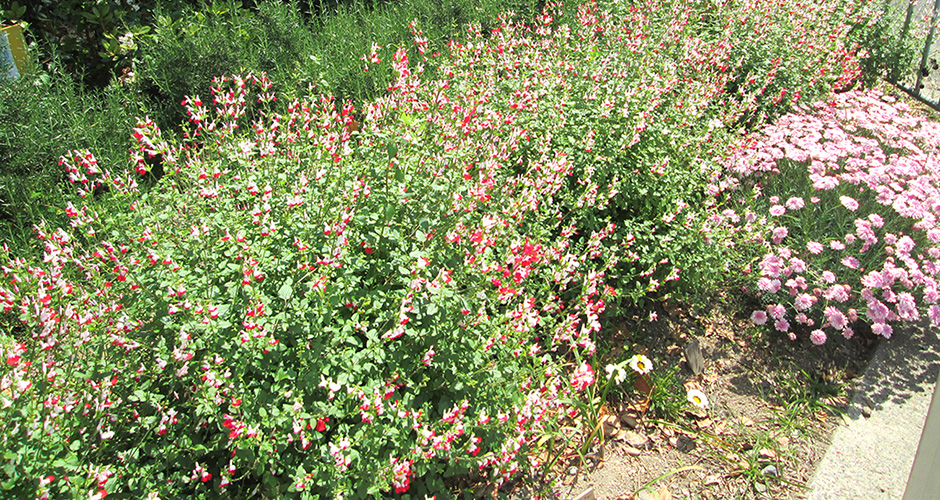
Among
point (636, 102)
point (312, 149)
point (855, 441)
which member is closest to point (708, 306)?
point (855, 441)

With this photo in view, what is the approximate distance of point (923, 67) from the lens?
6.74m

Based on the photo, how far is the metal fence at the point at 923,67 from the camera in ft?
22.0

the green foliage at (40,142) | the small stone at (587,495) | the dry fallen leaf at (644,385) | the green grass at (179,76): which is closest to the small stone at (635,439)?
the dry fallen leaf at (644,385)

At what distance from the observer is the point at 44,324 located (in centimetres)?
171

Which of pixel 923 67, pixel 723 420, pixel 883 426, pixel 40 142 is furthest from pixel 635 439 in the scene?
pixel 923 67

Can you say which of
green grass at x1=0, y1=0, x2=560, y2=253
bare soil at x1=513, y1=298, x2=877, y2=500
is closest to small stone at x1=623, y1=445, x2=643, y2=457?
bare soil at x1=513, y1=298, x2=877, y2=500

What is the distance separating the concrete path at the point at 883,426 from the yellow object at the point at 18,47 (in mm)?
5074

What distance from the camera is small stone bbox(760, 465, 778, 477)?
2.85 meters

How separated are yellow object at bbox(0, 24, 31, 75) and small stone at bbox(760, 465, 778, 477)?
486 cm

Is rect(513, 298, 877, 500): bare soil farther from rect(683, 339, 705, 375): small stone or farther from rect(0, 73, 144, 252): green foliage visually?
rect(0, 73, 144, 252): green foliage

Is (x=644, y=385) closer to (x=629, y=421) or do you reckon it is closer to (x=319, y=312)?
(x=629, y=421)

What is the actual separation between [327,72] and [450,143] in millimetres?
1990

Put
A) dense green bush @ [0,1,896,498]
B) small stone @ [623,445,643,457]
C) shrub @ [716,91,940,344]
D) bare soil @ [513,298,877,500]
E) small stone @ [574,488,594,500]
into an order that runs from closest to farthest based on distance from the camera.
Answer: dense green bush @ [0,1,896,498], small stone @ [574,488,594,500], bare soil @ [513,298,877,500], small stone @ [623,445,643,457], shrub @ [716,91,940,344]

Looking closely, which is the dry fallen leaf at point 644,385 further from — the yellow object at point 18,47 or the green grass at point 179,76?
the yellow object at point 18,47
